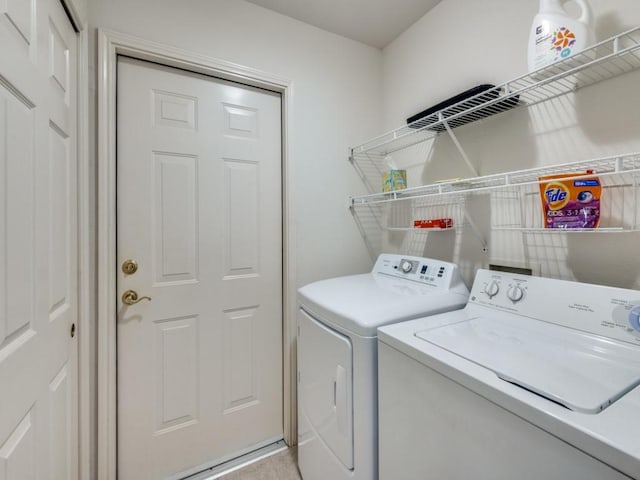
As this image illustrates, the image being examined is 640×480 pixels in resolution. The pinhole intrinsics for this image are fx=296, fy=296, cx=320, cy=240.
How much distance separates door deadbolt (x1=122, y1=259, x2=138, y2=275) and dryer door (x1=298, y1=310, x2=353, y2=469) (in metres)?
0.84

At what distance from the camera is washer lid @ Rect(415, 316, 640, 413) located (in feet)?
2.05

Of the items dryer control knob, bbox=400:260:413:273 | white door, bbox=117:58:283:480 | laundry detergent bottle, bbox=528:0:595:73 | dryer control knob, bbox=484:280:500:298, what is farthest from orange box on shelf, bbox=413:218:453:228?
white door, bbox=117:58:283:480

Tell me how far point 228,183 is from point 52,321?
0.97m

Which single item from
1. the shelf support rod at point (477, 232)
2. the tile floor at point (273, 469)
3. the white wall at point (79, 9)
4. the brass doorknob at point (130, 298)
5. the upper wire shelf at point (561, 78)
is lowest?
the tile floor at point (273, 469)

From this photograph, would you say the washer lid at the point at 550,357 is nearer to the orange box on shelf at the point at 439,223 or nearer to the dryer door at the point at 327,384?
the dryer door at the point at 327,384

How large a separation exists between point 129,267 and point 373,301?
1.17 metres

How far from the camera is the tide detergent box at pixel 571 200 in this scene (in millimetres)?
931

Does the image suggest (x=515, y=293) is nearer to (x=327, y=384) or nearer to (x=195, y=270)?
(x=327, y=384)

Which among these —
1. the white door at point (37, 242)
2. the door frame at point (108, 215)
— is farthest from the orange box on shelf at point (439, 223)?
the white door at point (37, 242)

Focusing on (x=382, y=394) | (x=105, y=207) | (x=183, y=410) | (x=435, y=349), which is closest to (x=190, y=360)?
(x=183, y=410)

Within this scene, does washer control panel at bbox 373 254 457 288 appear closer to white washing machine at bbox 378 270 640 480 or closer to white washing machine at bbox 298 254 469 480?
white washing machine at bbox 298 254 469 480

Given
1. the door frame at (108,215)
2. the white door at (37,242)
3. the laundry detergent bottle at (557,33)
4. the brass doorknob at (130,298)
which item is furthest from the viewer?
the brass doorknob at (130,298)

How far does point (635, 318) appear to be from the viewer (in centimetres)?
81

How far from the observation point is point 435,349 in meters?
0.84
